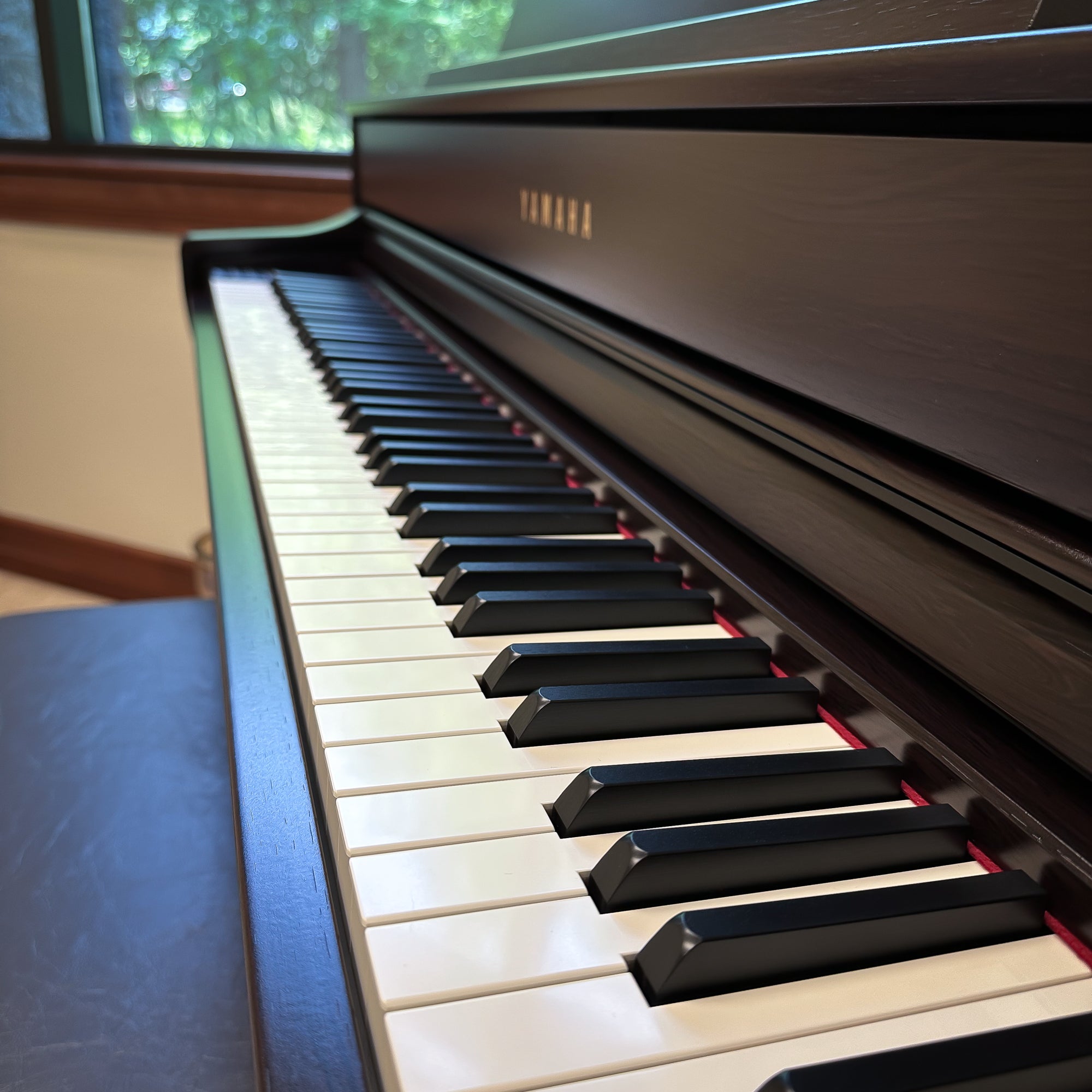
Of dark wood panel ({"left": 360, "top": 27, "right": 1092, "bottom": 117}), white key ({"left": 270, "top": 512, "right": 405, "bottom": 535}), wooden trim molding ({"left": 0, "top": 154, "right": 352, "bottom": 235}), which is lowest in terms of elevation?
white key ({"left": 270, "top": 512, "right": 405, "bottom": 535})

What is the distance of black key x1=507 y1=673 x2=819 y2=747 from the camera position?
587mm

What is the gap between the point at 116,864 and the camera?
0.89 m

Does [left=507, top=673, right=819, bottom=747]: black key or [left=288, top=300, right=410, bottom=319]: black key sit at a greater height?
[left=288, top=300, right=410, bottom=319]: black key

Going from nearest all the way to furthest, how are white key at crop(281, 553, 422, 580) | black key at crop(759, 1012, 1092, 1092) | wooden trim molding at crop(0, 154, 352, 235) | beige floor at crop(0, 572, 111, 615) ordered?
black key at crop(759, 1012, 1092, 1092) < white key at crop(281, 553, 422, 580) < wooden trim molding at crop(0, 154, 352, 235) < beige floor at crop(0, 572, 111, 615)

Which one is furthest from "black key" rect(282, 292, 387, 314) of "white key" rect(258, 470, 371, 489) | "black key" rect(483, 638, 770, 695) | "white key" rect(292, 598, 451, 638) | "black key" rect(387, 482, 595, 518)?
"black key" rect(483, 638, 770, 695)

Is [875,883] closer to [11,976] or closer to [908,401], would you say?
[908,401]

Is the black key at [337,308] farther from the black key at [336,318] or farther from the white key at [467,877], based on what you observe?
the white key at [467,877]

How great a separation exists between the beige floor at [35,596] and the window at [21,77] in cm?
134

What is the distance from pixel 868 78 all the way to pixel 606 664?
38 centimetres

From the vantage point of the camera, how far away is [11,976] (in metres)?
0.76

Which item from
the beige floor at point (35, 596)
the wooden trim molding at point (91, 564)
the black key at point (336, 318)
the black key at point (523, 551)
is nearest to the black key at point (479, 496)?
the black key at point (523, 551)

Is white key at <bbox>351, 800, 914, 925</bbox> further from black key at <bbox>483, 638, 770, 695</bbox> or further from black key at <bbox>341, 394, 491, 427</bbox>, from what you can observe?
black key at <bbox>341, 394, 491, 427</bbox>

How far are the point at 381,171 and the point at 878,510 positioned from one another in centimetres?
154

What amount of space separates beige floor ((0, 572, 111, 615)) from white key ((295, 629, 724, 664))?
2662 millimetres
